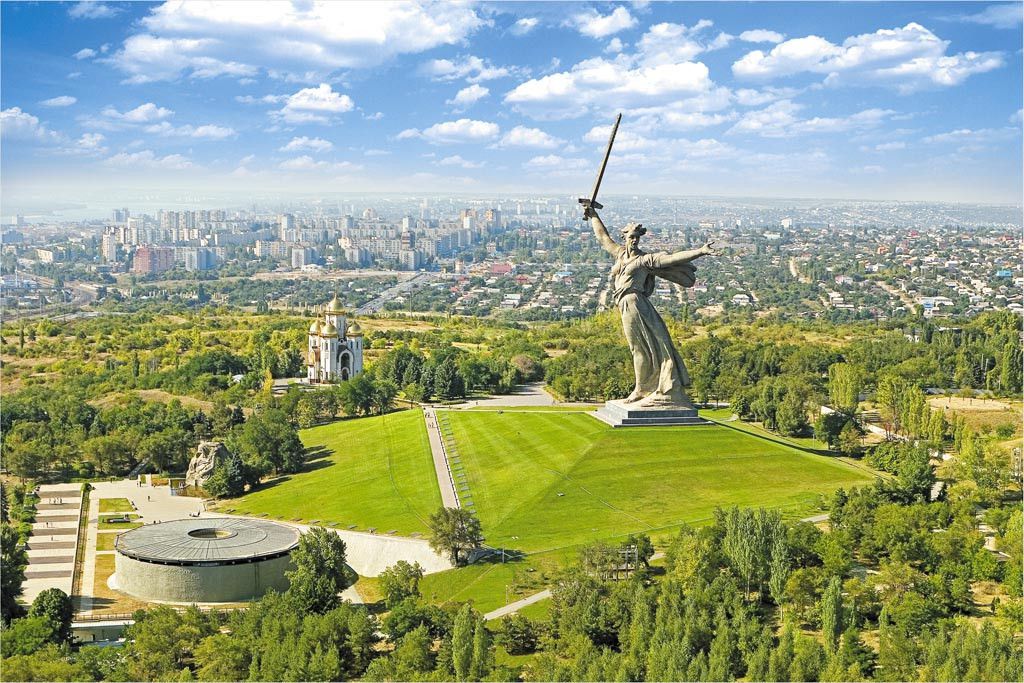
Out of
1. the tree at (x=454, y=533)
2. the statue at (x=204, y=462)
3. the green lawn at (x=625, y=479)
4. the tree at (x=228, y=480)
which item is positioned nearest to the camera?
the tree at (x=454, y=533)

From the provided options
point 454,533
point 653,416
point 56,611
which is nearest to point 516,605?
point 454,533

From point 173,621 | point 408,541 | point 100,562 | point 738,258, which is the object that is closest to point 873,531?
point 408,541

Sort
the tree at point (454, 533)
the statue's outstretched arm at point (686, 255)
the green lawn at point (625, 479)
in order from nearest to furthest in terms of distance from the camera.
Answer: the tree at point (454, 533), the statue's outstretched arm at point (686, 255), the green lawn at point (625, 479)

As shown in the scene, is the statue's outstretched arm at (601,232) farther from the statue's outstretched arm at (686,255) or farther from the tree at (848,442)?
the tree at (848,442)

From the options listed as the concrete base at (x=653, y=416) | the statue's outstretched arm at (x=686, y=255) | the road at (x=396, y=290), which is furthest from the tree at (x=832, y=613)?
the road at (x=396, y=290)

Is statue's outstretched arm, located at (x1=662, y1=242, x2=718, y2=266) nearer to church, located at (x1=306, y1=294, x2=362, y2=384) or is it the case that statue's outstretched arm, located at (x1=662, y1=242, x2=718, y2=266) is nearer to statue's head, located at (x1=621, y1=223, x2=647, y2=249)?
statue's head, located at (x1=621, y1=223, x2=647, y2=249)

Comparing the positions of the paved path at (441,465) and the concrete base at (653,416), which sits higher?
the concrete base at (653,416)

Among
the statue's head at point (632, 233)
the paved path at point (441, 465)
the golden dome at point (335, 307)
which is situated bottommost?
the paved path at point (441, 465)
